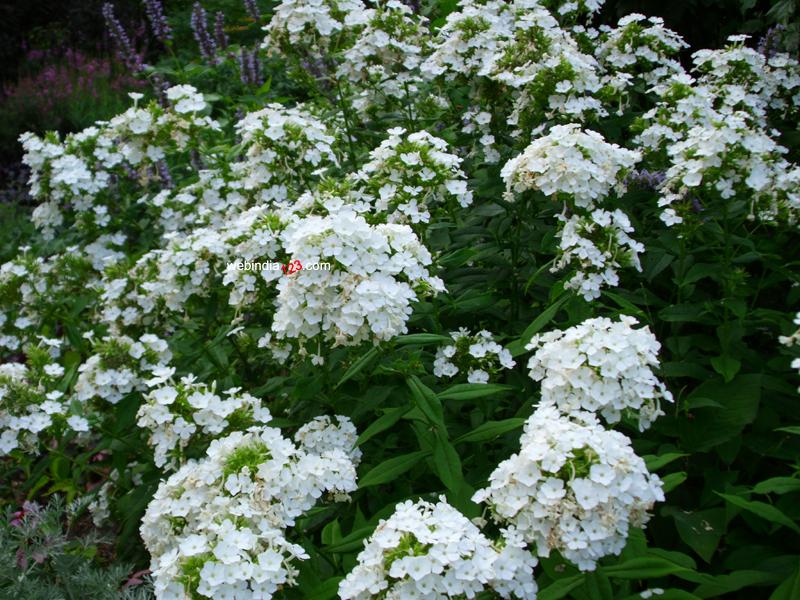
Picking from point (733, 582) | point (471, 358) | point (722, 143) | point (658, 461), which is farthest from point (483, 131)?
point (733, 582)

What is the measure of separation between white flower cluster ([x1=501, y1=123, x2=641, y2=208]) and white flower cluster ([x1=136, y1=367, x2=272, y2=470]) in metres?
1.25

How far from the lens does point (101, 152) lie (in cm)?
466

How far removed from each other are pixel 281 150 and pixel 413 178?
0.76 m

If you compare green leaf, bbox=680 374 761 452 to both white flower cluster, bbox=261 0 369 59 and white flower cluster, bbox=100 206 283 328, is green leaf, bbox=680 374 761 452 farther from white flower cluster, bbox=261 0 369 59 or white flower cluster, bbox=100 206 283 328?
white flower cluster, bbox=261 0 369 59

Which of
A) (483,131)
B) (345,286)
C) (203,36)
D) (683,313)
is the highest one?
(345,286)

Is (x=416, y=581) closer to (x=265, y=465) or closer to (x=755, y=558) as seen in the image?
(x=265, y=465)

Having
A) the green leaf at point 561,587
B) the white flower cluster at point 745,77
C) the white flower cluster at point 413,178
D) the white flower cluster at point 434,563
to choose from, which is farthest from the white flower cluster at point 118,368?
the white flower cluster at point 745,77

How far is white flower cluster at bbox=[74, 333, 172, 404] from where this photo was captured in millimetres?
3453

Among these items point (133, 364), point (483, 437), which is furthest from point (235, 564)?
point (133, 364)

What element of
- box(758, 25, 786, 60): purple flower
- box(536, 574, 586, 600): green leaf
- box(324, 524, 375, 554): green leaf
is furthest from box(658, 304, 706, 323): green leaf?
box(758, 25, 786, 60): purple flower

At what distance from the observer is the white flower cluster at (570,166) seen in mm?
3010

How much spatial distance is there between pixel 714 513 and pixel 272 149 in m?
2.32

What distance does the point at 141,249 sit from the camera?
17.3 ft

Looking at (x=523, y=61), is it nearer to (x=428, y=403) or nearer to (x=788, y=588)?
(x=428, y=403)
